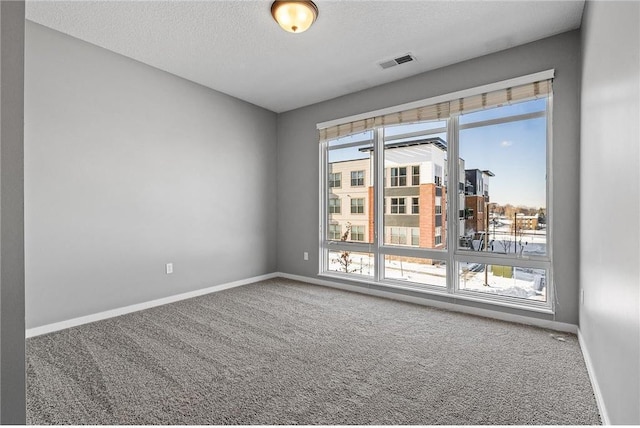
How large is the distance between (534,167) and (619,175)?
181cm

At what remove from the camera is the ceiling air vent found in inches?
131

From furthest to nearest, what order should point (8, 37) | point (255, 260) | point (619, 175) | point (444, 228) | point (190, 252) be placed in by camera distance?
1. point (255, 260)
2. point (190, 252)
3. point (444, 228)
4. point (619, 175)
5. point (8, 37)

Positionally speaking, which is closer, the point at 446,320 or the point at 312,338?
the point at 312,338

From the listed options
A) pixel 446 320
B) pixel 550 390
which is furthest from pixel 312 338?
pixel 550 390

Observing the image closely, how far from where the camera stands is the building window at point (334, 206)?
15.1 ft

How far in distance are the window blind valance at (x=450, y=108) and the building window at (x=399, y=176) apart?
0.57 meters

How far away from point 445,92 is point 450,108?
0.68 feet

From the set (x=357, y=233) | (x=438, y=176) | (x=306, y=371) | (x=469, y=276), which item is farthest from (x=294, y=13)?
(x=469, y=276)

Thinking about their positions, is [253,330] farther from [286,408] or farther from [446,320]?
[446,320]

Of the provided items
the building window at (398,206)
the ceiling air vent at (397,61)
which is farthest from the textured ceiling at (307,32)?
the building window at (398,206)

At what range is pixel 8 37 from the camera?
2.78ft

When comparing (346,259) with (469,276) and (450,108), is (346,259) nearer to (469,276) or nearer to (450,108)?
(469,276)

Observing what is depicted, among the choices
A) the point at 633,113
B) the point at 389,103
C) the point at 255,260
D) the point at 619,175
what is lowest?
the point at 255,260

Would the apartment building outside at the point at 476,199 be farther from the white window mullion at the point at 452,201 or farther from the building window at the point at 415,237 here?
the building window at the point at 415,237
